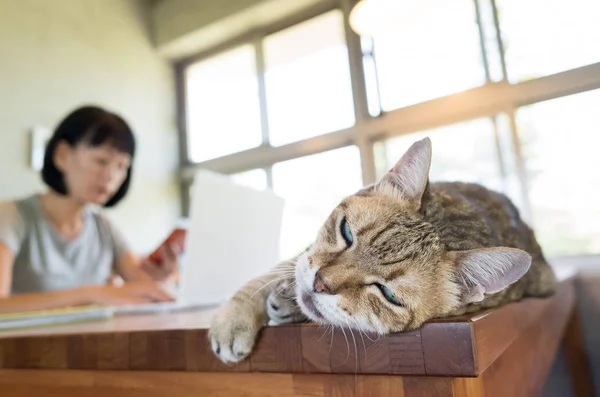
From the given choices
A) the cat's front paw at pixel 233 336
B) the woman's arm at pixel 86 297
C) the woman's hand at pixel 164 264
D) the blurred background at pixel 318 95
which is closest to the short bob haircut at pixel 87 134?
the woman's hand at pixel 164 264

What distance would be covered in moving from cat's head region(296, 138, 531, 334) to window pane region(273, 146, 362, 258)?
1.75 m

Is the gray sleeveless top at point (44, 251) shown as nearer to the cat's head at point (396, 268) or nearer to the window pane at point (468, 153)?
the cat's head at point (396, 268)

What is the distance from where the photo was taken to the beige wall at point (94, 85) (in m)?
2.04

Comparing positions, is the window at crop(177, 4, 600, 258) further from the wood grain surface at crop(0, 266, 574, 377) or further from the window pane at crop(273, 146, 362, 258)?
the wood grain surface at crop(0, 266, 574, 377)

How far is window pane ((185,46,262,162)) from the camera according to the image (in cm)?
285

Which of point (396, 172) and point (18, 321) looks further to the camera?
point (18, 321)

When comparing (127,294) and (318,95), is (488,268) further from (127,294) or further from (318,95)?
(318,95)

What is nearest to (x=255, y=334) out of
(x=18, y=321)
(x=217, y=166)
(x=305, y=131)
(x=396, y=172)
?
(x=396, y=172)

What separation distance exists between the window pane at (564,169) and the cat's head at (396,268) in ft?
5.18

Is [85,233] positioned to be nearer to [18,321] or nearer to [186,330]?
[18,321]

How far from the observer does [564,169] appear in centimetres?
191

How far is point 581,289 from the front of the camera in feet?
5.75

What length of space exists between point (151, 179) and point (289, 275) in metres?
2.29

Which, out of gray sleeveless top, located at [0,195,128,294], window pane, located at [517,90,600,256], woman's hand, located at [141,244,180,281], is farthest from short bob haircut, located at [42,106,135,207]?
window pane, located at [517,90,600,256]
